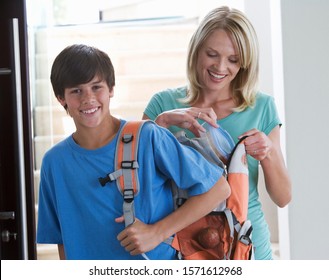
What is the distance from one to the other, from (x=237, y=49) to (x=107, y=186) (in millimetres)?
443

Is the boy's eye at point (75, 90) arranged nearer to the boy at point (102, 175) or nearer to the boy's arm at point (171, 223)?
the boy at point (102, 175)

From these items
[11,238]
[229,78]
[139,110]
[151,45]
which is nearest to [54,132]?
[139,110]

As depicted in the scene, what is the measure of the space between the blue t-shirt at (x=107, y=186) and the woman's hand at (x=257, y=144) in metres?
0.09

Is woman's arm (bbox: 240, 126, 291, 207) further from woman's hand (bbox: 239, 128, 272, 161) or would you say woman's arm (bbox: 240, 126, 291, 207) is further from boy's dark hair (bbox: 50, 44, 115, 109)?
boy's dark hair (bbox: 50, 44, 115, 109)

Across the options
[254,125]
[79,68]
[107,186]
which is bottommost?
[107,186]

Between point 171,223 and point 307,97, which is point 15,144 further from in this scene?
point 307,97

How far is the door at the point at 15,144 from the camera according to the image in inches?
64.9

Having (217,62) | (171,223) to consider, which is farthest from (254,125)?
(171,223)

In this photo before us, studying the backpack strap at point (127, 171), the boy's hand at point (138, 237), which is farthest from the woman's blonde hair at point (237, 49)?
the boy's hand at point (138, 237)

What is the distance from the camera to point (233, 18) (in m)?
1.50

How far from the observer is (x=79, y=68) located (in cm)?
144

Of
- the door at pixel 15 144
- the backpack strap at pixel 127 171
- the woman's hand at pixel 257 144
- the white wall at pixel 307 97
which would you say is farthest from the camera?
the white wall at pixel 307 97

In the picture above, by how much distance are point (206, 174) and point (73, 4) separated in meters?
2.73

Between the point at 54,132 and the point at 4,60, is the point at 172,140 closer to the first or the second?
the point at 4,60
